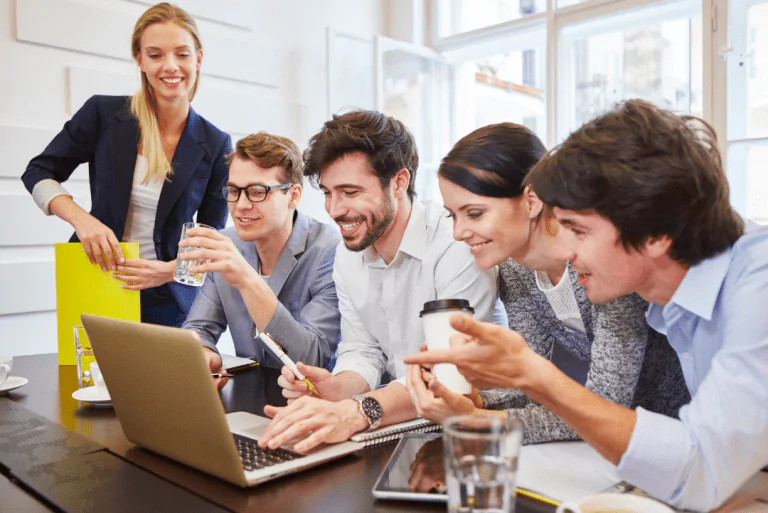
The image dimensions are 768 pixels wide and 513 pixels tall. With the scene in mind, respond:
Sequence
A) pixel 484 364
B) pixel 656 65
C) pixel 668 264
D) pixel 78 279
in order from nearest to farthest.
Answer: pixel 484 364 < pixel 668 264 < pixel 78 279 < pixel 656 65

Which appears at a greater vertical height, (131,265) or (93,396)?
(131,265)

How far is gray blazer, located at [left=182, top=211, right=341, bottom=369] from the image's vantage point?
1.87 m

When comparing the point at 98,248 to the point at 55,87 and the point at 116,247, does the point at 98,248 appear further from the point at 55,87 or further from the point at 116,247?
the point at 55,87

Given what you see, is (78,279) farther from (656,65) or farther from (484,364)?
(656,65)

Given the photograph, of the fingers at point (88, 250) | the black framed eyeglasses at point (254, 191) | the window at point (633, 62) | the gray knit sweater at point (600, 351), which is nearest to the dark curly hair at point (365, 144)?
the black framed eyeglasses at point (254, 191)

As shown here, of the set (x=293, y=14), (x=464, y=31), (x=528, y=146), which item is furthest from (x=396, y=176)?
(x=464, y=31)

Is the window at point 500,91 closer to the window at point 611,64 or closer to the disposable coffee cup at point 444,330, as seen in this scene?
the window at point 611,64

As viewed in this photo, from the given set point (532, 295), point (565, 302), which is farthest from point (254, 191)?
point (565, 302)

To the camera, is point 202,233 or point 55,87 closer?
point 202,233

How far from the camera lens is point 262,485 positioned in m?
0.86

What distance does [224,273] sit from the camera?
1635 mm

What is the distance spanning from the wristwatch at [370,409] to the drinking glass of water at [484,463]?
1.66 feet

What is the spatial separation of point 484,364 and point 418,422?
0.32 m

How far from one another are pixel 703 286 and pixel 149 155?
5.84ft
